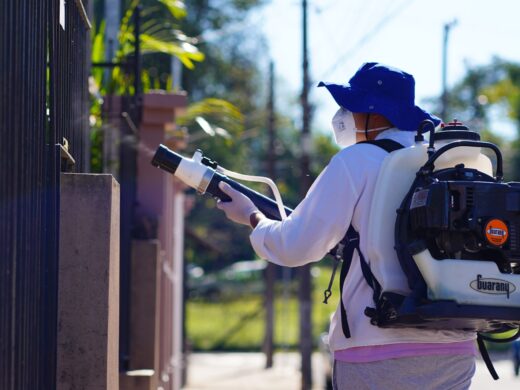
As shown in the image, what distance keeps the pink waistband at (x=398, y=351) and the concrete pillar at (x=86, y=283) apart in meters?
1.32

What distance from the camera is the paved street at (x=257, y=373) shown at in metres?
20.2

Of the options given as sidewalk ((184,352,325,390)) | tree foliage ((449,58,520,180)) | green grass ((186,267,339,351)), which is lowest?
green grass ((186,267,339,351))

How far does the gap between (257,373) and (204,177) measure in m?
21.0

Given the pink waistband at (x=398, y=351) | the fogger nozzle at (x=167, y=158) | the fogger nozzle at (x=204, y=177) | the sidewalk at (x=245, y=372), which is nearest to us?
the pink waistband at (x=398, y=351)

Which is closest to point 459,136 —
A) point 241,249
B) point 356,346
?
point 356,346

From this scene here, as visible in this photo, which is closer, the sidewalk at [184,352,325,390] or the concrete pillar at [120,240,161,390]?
the concrete pillar at [120,240,161,390]

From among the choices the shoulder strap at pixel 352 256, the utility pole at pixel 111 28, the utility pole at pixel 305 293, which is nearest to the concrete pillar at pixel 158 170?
the utility pole at pixel 111 28

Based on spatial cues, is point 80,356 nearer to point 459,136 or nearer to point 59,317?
point 59,317

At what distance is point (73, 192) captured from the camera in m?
4.83

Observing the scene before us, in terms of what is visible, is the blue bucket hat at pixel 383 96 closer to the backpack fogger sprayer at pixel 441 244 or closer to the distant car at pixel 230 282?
the backpack fogger sprayer at pixel 441 244

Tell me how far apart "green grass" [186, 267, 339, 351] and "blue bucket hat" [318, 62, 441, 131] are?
27.6 meters

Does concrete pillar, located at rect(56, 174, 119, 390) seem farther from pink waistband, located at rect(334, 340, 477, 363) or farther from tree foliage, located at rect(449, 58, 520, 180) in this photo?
tree foliage, located at rect(449, 58, 520, 180)

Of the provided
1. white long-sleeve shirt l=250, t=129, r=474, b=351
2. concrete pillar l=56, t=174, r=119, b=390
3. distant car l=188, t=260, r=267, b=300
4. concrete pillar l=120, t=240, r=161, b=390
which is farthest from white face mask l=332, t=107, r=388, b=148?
distant car l=188, t=260, r=267, b=300

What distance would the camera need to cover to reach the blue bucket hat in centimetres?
414
